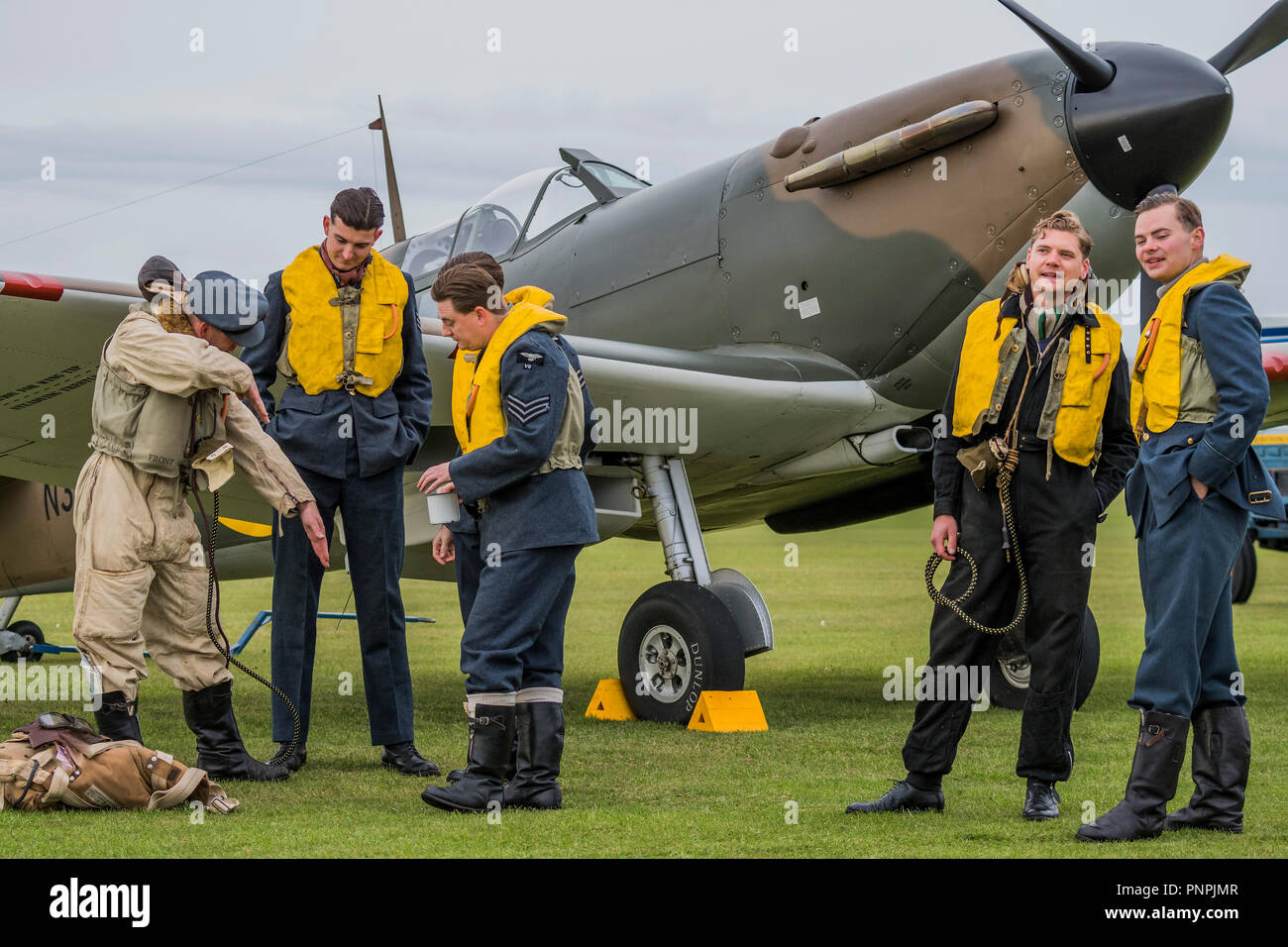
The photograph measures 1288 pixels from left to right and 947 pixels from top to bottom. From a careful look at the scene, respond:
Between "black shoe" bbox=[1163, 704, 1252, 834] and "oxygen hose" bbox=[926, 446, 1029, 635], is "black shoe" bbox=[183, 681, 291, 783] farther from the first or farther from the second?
"black shoe" bbox=[1163, 704, 1252, 834]

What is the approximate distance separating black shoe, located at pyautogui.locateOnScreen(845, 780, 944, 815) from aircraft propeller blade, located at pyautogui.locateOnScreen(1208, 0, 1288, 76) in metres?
3.97

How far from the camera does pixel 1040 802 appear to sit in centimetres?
388

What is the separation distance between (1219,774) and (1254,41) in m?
3.86

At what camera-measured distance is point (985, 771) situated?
4770 millimetres

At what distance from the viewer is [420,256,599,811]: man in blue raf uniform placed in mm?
3885

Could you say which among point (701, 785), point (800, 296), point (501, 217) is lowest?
point (701, 785)

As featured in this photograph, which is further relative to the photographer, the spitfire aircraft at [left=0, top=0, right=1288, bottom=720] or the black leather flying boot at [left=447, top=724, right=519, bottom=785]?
the spitfire aircraft at [left=0, top=0, right=1288, bottom=720]

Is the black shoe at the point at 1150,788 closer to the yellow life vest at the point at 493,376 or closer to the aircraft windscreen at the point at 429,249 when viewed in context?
the yellow life vest at the point at 493,376

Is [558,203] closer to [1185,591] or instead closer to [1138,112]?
[1138,112]

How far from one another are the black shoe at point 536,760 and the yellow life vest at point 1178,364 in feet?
6.08

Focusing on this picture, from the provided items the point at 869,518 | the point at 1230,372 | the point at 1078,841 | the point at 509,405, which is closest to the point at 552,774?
the point at 509,405
